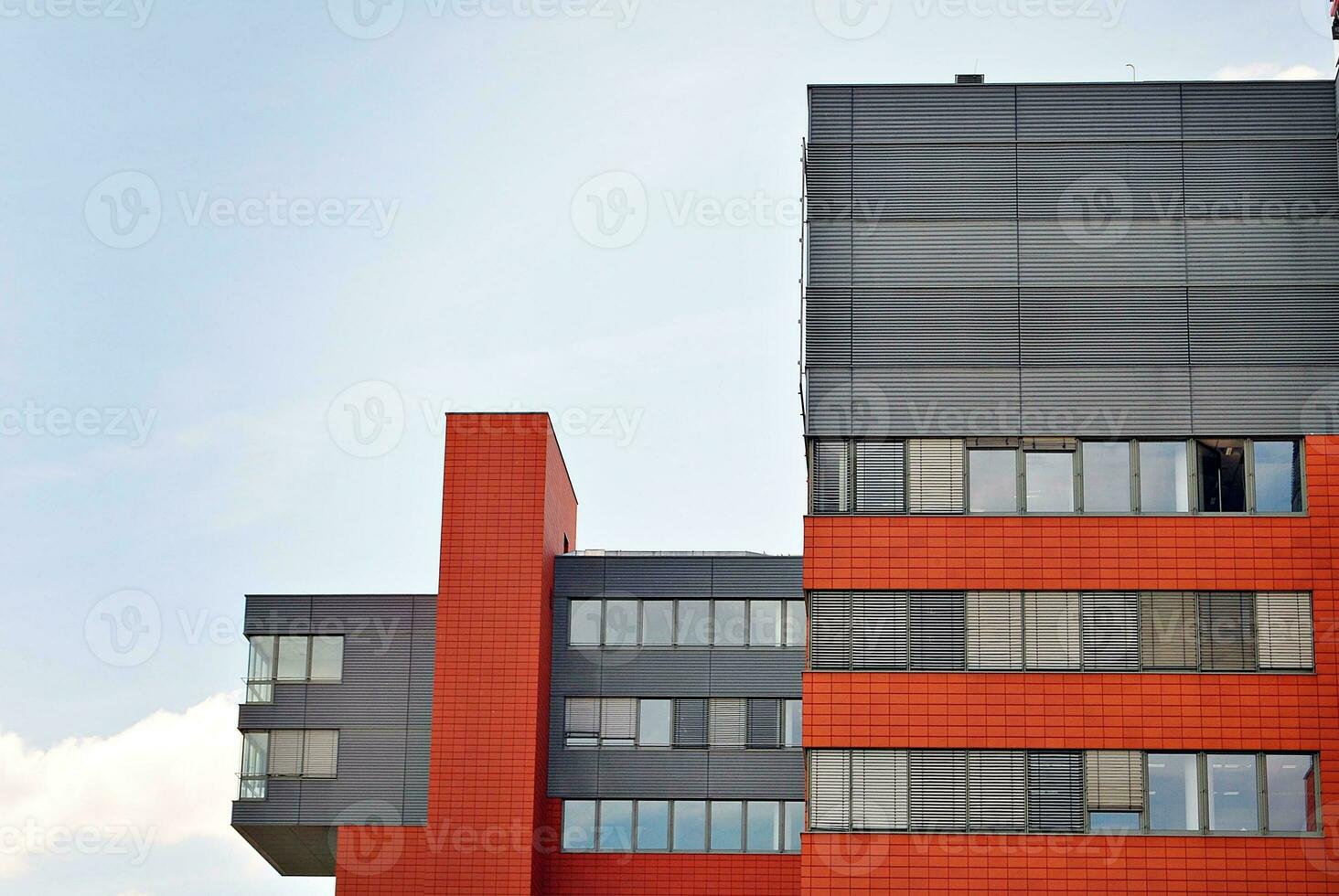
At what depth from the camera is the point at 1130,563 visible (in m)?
41.0

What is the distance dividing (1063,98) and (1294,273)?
6841 millimetres

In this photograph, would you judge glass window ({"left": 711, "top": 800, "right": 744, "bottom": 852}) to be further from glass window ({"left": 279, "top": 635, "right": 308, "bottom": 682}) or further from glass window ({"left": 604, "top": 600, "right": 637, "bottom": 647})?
glass window ({"left": 279, "top": 635, "right": 308, "bottom": 682})

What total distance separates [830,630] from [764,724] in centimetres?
1879

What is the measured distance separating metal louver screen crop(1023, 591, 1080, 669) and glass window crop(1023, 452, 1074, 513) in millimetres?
2019

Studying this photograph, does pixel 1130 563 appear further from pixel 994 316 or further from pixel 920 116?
pixel 920 116

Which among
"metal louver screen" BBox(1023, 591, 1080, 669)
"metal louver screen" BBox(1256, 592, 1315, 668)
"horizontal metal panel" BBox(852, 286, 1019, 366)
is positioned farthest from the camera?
"horizontal metal panel" BBox(852, 286, 1019, 366)

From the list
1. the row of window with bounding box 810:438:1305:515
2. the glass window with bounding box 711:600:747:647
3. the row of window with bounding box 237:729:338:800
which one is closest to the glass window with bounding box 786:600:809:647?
the glass window with bounding box 711:600:747:647

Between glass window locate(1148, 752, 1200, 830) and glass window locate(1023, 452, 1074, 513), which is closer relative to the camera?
glass window locate(1148, 752, 1200, 830)

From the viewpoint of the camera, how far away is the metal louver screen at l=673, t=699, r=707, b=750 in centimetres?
5938

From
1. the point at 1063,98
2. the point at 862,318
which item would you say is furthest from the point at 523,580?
the point at 1063,98

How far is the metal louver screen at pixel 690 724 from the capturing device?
195ft

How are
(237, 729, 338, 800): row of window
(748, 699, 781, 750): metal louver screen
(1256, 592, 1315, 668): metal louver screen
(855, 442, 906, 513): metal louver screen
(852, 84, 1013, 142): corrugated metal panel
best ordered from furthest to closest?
(748, 699, 781, 750): metal louver screen < (237, 729, 338, 800): row of window < (852, 84, 1013, 142): corrugated metal panel < (855, 442, 906, 513): metal louver screen < (1256, 592, 1315, 668): metal louver screen

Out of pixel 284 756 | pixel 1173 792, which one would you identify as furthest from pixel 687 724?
pixel 1173 792

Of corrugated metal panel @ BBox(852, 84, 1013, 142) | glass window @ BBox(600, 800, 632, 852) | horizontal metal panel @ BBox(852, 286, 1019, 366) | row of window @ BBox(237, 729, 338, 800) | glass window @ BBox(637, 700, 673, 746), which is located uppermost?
corrugated metal panel @ BBox(852, 84, 1013, 142)
